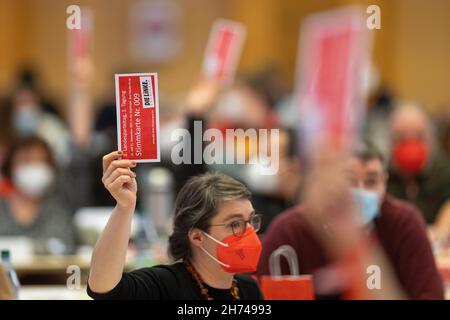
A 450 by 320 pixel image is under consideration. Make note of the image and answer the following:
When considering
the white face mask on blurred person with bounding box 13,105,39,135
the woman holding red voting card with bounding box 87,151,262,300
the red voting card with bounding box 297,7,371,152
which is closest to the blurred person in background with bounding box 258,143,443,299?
the woman holding red voting card with bounding box 87,151,262,300

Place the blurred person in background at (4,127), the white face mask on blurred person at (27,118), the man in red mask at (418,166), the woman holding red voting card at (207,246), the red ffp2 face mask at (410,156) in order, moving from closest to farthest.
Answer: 1. the woman holding red voting card at (207,246)
2. the man in red mask at (418,166)
3. the red ffp2 face mask at (410,156)
4. the blurred person in background at (4,127)
5. the white face mask on blurred person at (27,118)

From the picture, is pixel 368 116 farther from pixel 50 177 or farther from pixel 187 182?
pixel 187 182

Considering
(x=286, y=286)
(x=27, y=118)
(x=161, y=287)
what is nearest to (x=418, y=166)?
(x=286, y=286)

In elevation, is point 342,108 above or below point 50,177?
above

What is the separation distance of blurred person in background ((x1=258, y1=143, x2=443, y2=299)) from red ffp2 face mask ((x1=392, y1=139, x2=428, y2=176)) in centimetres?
260

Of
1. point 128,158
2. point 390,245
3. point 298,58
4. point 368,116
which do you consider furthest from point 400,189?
point 298,58

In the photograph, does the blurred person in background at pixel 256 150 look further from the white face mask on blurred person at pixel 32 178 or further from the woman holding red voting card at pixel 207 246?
the white face mask on blurred person at pixel 32 178

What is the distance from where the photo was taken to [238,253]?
2902 millimetres

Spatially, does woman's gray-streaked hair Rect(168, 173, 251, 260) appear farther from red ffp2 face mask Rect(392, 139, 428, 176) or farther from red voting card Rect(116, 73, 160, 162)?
red ffp2 face mask Rect(392, 139, 428, 176)

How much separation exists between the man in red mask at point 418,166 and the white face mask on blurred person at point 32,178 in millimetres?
2143

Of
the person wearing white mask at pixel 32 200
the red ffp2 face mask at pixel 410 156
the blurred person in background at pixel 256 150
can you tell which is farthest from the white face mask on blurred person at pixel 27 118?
the red ffp2 face mask at pixel 410 156

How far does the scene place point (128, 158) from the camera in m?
2.75

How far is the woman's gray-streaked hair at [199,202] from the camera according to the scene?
2.96 metres
